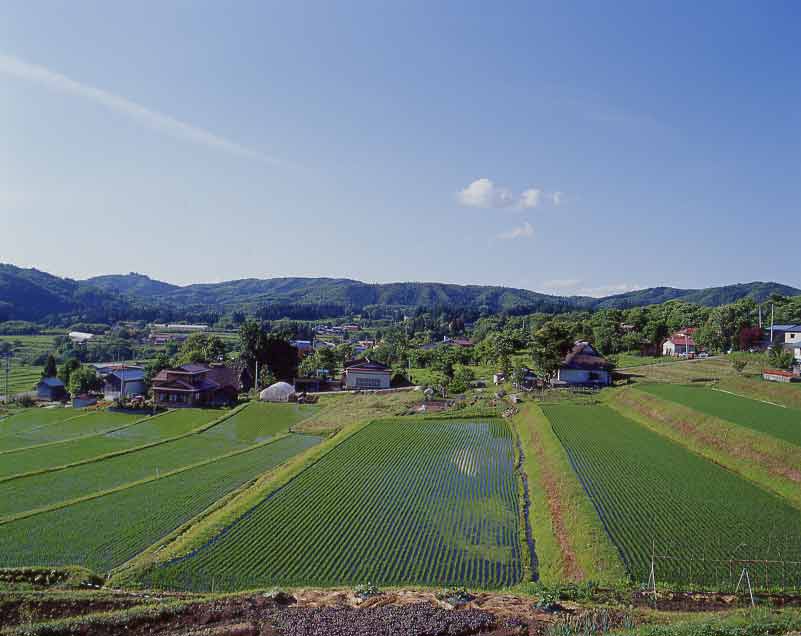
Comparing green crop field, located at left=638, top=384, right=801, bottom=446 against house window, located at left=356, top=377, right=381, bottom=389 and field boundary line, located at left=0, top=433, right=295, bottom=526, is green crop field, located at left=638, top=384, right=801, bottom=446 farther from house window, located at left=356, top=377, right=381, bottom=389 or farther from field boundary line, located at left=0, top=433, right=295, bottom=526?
field boundary line, located at left=0, top=433, right=295, bottom=526

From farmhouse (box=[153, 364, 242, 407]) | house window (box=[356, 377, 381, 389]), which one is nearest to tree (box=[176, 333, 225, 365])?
farmhouse (box=[153, 364, 242, 407])

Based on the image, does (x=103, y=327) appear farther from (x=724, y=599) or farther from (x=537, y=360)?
(x=724, y=599)

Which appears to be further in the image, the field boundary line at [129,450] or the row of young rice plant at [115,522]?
the field boundary line at [129,450]

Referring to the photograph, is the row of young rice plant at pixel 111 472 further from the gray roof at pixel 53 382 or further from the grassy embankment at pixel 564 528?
the gray roof at pixel 53 382

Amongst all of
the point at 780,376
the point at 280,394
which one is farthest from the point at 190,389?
the point at 780,376

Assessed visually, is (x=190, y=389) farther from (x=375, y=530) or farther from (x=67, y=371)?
(x=375, y=530)

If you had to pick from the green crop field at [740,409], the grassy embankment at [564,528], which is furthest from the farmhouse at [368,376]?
the grassy embankment at [564,528]
